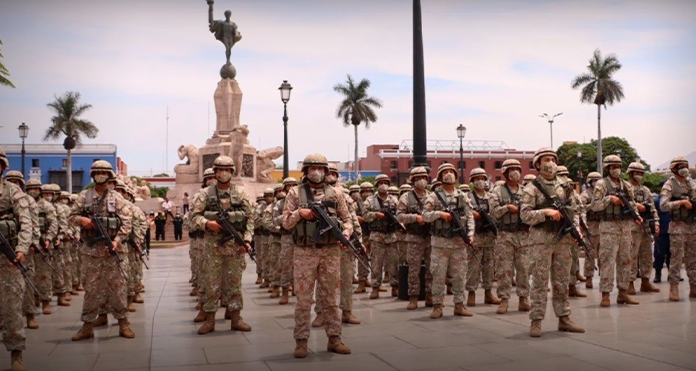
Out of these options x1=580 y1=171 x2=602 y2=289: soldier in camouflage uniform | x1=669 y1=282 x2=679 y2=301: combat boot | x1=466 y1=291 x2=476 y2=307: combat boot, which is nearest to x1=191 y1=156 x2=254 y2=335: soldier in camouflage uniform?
x1=466 y1=291 x2=476 y2=307: combat boot

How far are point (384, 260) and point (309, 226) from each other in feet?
19.2

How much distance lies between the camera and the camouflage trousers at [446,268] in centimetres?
1019

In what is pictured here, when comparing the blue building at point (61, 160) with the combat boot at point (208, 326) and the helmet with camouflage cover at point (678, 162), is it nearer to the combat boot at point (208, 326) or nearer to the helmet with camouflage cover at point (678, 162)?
the combat boot at point (208, 326)

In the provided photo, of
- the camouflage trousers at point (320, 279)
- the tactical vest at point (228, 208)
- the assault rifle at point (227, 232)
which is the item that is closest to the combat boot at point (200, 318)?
the assault rifle at point (227, 232)

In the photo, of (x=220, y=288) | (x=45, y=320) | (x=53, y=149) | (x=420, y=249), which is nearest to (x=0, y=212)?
(x=220, y=288)

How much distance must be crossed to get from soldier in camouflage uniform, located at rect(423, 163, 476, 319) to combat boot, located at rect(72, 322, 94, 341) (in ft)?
15.5

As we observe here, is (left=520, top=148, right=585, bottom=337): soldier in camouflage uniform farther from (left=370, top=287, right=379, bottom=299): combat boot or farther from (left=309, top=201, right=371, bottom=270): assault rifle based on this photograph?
(left=370, top=287, right=379, bottom=299): combat boot

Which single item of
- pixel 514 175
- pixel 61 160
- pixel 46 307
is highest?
pixel 61 160

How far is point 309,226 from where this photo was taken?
796 cm

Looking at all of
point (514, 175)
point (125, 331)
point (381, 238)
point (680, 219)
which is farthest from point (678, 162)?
point (125, 331)

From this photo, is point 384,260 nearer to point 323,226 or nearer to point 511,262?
point 511,262

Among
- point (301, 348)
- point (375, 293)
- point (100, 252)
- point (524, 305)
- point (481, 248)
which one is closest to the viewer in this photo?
point (301, 348)

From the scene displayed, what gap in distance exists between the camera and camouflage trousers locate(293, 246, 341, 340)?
7893mm

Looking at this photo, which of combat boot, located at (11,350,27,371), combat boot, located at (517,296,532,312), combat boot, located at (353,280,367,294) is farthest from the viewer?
combat boot, located at (353,280,367,294)
